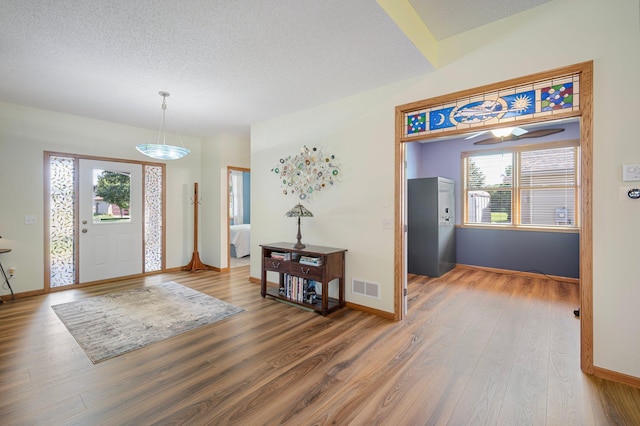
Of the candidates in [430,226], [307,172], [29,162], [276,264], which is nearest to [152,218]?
[29,162]

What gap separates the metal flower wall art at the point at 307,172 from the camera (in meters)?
3.85

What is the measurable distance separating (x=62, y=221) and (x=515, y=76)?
19.6 feet

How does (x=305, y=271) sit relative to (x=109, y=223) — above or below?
below

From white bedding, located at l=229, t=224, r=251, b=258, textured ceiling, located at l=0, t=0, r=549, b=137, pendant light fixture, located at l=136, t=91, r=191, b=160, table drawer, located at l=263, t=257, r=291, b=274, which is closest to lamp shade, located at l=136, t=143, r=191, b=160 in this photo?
pendant light fixture, located at l=136, t=91, r=191, b=160

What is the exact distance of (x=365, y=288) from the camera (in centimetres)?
350

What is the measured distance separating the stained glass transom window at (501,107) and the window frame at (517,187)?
3285mm

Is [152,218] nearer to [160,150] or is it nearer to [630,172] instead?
A: [160,150]

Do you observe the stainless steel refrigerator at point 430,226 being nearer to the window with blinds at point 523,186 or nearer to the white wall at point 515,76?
the window with blinds at point 523,186

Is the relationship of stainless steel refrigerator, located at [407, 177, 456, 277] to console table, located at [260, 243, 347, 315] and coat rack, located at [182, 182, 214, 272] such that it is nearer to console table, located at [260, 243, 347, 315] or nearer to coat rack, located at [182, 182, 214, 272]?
console table, located at [260, 243, 347, 315]

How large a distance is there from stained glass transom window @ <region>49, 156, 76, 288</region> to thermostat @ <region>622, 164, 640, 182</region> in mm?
6350

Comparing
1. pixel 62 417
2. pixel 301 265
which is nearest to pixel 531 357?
pixel 301 265

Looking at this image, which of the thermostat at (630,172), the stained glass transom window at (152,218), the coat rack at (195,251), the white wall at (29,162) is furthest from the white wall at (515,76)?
the white wall at (29,162)

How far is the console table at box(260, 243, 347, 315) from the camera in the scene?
11.0 ft

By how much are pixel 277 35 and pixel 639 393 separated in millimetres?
3610
